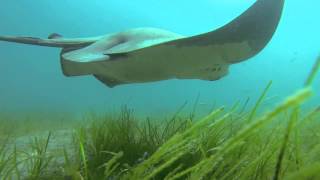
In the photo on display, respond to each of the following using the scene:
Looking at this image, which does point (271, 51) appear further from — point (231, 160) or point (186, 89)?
point (231, 160)

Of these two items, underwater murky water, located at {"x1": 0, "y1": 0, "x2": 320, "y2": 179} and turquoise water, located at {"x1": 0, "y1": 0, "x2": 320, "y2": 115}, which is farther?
A: turquoise water, located at {"x1": 0, "y1": 0, "x2": 320, "y2": 115}

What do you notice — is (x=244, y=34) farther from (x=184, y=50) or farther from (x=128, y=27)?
(x=128, y=27)

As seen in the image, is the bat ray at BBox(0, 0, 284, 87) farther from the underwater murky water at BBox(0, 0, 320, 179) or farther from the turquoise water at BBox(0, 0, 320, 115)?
the turquoise water at BBox(0, 0, 320, 115)

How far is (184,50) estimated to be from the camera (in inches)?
126

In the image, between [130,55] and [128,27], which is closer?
[130,55]

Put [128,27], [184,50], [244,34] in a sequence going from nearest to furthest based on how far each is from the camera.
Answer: [244,34]
[184,50]
[128,27]

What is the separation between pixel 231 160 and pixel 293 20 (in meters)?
60.2

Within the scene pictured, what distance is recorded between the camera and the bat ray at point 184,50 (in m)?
3.08

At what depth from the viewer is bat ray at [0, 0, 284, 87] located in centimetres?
308

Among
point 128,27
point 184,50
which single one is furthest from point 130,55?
point 128,27

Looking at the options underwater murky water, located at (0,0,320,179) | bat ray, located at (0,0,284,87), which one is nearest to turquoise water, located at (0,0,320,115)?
underwater murky water, located at (0,0,320,179)

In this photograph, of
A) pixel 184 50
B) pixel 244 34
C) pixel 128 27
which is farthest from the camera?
pixel 128 27

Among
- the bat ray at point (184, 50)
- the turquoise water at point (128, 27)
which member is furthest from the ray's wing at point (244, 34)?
the turquoise water at point (128, 27)

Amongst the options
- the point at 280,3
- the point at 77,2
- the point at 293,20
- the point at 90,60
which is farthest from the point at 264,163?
the point at 293,20
